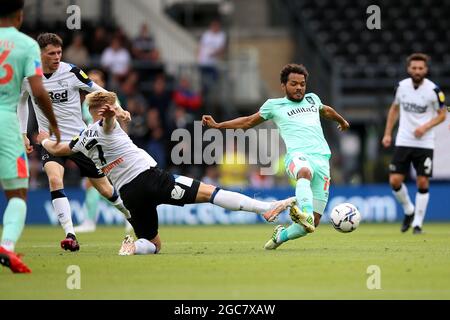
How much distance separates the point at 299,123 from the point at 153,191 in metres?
2.06

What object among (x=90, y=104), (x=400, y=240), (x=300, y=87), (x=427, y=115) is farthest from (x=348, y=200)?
(x=90, y=104)

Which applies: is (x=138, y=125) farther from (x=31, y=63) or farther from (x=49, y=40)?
(x=31, y=63)

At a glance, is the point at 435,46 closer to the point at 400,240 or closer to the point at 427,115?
the point at 427,115

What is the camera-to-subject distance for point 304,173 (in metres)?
11.1

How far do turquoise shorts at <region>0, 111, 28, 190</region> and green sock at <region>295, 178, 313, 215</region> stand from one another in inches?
123

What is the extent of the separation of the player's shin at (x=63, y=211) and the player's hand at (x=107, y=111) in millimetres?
2187

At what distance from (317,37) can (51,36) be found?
16.6 m

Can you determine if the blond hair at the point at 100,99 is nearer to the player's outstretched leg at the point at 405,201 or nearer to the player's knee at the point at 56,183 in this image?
the player's knee at the point at 56,183

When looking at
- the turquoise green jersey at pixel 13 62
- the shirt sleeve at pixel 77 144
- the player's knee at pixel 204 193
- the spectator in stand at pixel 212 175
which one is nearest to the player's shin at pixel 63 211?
the shirt sleeve at pixel 77 144

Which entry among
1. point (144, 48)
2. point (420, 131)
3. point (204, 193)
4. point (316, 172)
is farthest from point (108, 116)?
point (144, 48)

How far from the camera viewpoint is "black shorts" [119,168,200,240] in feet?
35.2

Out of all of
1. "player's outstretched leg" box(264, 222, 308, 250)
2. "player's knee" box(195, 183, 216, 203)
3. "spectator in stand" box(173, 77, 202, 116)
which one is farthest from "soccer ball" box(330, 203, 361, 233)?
"spectator in stand" box(173, 77, 202, 116)

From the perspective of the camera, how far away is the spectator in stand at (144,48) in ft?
82.7
